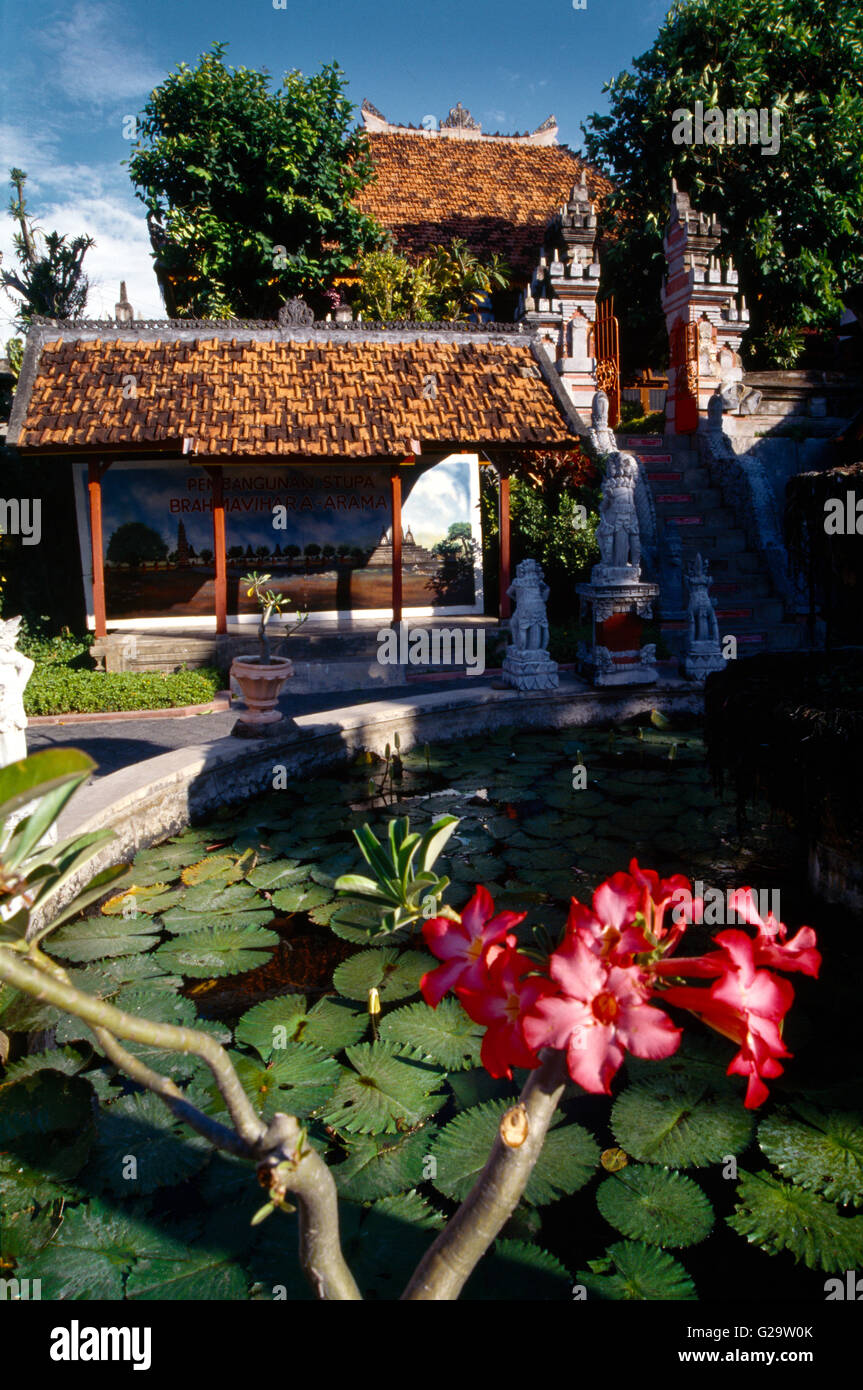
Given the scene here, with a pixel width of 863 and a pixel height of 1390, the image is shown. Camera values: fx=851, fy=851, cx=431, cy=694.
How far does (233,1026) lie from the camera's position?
332 centimetres

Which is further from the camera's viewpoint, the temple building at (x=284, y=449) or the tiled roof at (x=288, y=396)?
the temple building at (x=284, y=449)

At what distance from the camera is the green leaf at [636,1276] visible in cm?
214

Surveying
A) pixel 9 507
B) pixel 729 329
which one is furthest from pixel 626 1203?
pixel 729 329

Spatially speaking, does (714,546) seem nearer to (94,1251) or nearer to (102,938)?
(102,938)

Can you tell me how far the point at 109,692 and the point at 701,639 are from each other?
620cm

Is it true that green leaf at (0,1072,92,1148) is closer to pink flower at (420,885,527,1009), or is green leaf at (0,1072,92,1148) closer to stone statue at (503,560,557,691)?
pink flower at (420,885,527,1009)

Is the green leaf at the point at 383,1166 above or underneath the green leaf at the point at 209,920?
underneath

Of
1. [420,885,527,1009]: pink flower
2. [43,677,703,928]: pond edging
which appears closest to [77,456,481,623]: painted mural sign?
[43,677,703,928]: pond edging

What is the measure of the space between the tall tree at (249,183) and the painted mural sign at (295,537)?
6037 millimetres

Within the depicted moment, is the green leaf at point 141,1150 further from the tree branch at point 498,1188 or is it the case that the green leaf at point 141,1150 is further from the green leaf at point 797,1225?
the green leaf at point 797,1225

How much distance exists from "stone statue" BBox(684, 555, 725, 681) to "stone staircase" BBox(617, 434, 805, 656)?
1.38 m

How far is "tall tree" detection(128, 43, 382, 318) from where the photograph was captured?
51.8 ft

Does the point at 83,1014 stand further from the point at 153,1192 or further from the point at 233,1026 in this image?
the point at 233,1026

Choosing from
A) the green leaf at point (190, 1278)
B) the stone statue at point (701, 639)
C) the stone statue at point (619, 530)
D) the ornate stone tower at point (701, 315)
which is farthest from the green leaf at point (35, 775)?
the ornate stone tower at point (701, 315)
